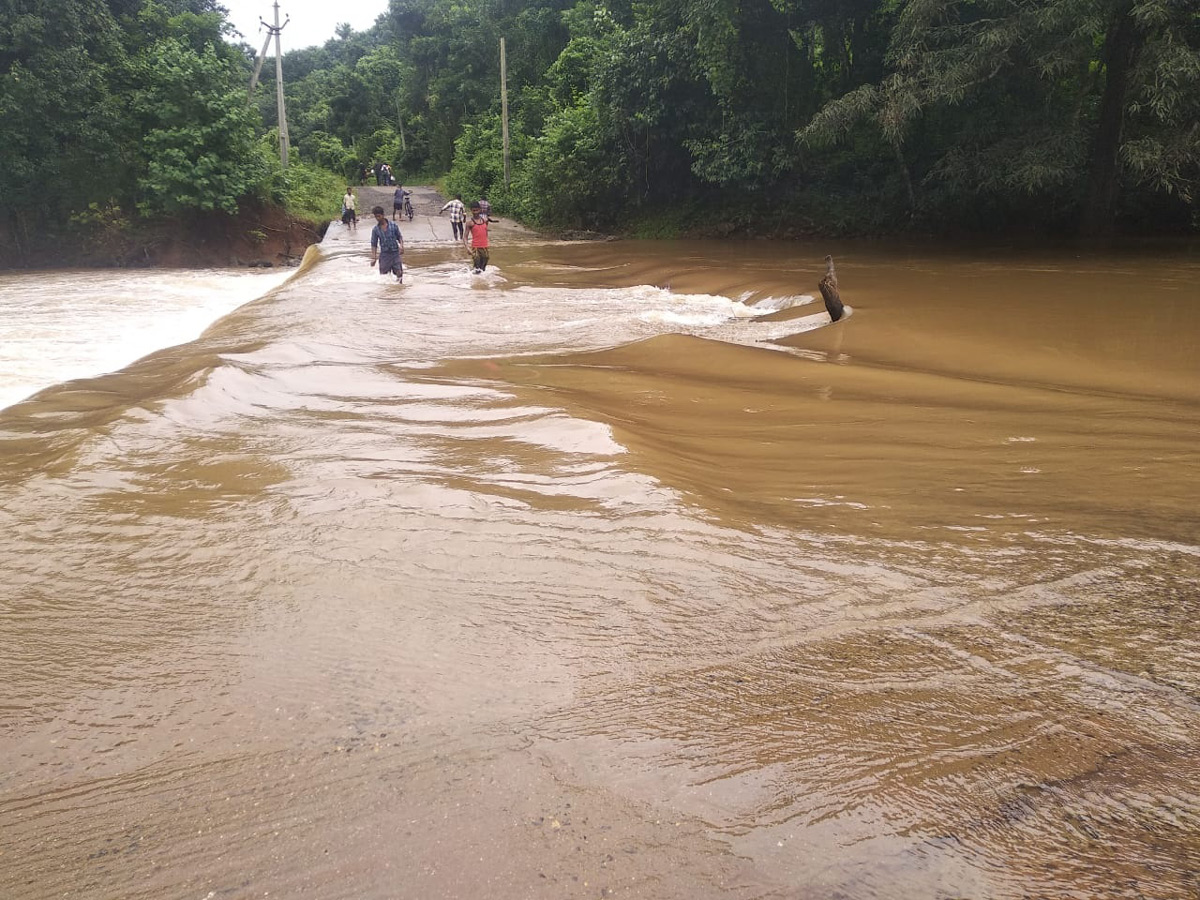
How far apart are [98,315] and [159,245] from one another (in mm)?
12057

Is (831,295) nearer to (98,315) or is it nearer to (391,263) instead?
(391,263)

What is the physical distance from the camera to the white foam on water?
1068 centimetres

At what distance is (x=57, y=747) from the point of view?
268 centimetres

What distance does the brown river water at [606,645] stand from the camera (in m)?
2.20

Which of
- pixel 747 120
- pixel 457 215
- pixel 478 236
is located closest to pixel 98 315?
pixel 478 236

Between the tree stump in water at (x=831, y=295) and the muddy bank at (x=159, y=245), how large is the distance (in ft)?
68.3

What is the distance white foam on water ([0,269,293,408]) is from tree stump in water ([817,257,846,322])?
820 cm

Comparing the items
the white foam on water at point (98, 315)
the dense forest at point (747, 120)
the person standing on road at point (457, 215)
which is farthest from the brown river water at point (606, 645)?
the person standing on road at point (457, 215)

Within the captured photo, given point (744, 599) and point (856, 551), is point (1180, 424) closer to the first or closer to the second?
point (856, 551)

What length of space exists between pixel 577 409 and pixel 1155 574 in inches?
142

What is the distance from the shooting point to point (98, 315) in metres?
15.8

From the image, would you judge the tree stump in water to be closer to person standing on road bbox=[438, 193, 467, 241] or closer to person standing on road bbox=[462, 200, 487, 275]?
person standing on road bbox=[462, 200, 487, 275]

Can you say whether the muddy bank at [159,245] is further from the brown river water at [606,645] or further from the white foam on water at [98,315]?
the brown river water at [606,645]

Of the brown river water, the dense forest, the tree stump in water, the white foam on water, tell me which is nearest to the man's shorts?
the white foam on water
